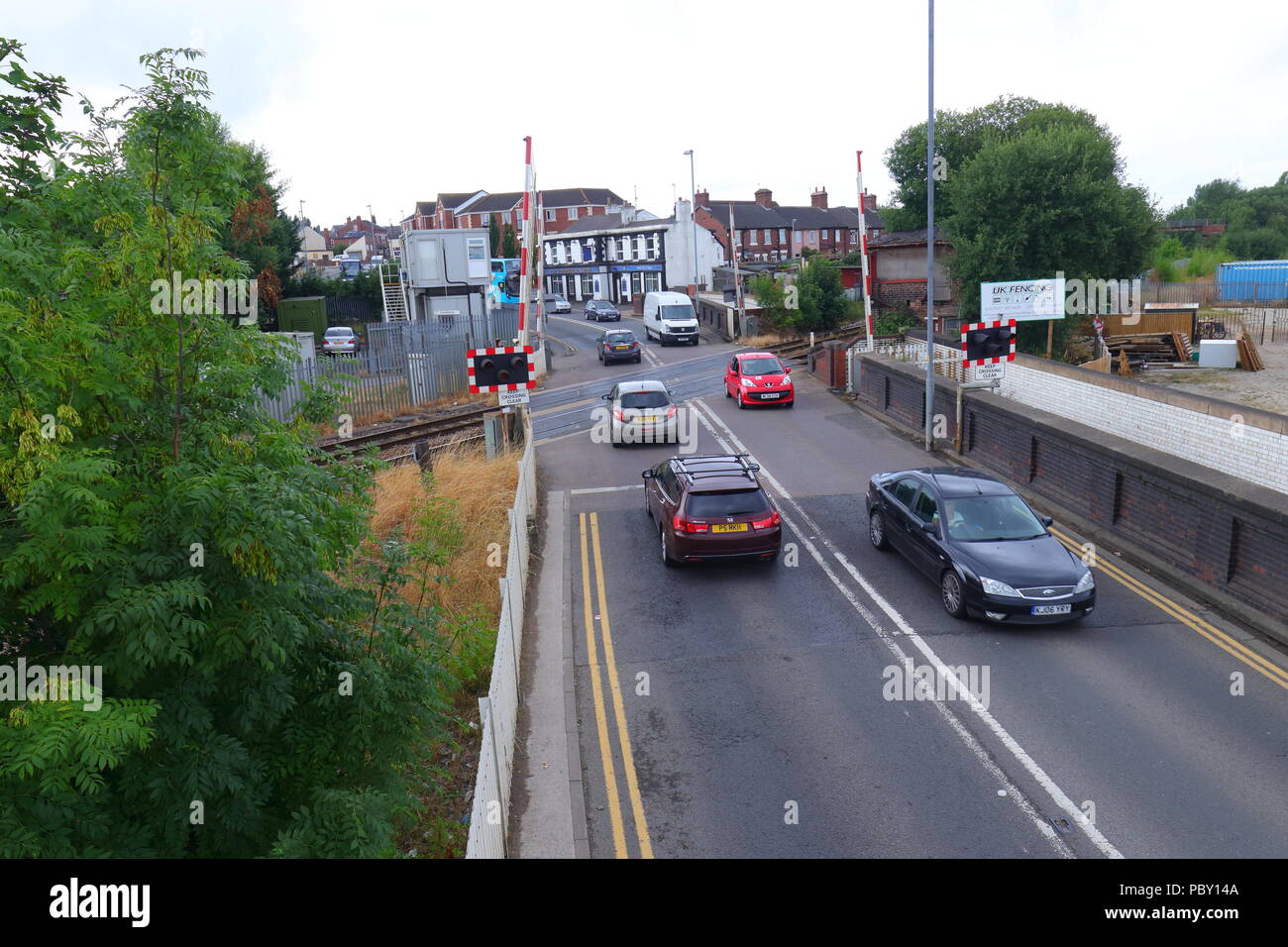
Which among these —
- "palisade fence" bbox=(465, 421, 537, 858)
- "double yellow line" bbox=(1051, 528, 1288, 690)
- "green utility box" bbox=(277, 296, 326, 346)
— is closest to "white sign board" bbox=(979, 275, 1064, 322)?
"double yellow line" bbox=(1051, 528, 1288, 690)

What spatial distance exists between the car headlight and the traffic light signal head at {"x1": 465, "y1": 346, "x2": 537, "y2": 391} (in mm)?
8835

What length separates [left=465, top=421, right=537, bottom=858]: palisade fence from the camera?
676 cm

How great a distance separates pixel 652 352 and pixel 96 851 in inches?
1679

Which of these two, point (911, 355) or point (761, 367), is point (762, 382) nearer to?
point (761, 367)

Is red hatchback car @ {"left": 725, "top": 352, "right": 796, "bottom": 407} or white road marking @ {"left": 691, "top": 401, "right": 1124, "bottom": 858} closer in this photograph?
white road marking @ {"left": 691, "top": 401, "right": 1124, "bottom": 858}

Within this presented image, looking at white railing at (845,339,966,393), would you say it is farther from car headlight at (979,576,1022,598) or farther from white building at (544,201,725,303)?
white building at (544,201,725,303)

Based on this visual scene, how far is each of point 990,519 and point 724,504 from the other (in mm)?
3848

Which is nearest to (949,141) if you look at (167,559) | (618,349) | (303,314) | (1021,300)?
(618,349)

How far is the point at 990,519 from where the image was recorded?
13.2 m

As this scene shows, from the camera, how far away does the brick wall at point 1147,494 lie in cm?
1220

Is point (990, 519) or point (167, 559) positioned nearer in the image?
point (167, 559)

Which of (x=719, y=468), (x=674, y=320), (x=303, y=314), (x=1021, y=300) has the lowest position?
(x=719, y=468)

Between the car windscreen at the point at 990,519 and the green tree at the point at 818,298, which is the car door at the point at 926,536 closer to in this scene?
the car windscreen at the point at 990,519

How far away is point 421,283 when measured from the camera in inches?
2151
